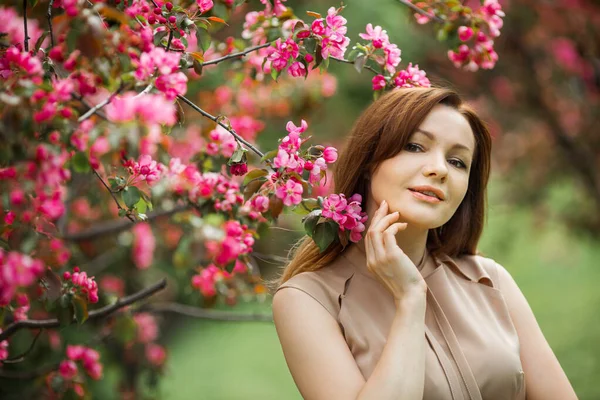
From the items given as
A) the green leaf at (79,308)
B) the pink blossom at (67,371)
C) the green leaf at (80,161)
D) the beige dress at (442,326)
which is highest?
the green leaf at (80,161)

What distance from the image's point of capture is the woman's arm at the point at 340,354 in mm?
1661

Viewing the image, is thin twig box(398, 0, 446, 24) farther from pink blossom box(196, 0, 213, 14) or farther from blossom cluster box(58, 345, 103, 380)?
blossom cluster box(58, 345, 103, 380)

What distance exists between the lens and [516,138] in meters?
7.25

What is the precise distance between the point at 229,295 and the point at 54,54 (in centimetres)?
162

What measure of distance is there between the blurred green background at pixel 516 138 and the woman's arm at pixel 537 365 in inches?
98.0

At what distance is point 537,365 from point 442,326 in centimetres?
31

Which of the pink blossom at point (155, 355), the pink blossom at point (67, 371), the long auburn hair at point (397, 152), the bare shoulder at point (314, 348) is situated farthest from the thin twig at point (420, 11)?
the pink blossom at point (155, 355)

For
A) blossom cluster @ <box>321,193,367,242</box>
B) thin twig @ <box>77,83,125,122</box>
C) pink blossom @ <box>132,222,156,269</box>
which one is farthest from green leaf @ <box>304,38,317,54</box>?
pink blossom @ <box>132,222,156,269</box>

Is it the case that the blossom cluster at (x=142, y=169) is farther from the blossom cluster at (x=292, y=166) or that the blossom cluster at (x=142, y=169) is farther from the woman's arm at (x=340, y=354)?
the woman's arm at (x=340, y=354)

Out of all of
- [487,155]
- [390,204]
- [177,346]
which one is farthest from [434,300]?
[177,346]

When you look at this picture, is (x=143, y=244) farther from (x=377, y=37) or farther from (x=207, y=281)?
(x=377, y=37)

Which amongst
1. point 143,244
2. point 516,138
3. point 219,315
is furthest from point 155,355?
point 516,138

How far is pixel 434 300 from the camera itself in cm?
201

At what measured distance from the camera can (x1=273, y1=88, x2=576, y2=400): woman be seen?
1750 millimetres
